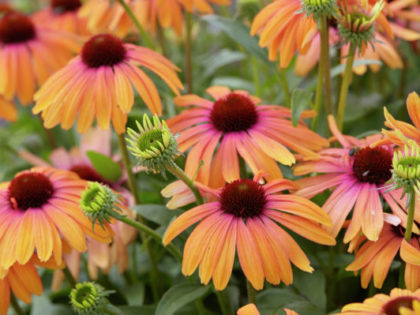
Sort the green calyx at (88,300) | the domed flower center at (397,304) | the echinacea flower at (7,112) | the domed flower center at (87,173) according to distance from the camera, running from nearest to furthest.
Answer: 1. the domed flower center at (397,304)
2. the green calyx at (88,300)
3. the domed flower center at (87,173)
4. the echinacea flower at (7,112)

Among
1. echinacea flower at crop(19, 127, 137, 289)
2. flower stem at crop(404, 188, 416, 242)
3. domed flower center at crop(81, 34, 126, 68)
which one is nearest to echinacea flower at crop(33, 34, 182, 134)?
domed flower center at crop(81, 34, 126, 68)

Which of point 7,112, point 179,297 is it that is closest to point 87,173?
point 7,112

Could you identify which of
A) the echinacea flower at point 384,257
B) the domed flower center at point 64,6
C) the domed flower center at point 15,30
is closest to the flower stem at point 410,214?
the echinacea flower at point 384,257

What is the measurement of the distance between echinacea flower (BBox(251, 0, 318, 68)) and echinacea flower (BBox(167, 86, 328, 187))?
2.8 inches

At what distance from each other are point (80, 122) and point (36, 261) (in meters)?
0.16

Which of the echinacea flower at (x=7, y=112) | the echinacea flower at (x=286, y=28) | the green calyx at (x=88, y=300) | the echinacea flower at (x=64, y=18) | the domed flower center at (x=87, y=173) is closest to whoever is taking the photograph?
the green calyx at (x=88, y=300)

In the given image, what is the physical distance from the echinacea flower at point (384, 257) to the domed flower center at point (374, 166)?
0.16 feet

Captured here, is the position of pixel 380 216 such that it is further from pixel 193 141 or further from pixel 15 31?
pixel 15 31

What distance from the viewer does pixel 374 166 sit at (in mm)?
618

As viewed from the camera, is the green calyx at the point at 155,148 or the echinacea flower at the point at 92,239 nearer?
the green calyx at the point at 155,148

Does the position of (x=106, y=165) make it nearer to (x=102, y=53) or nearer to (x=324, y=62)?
(x=102, y=53)

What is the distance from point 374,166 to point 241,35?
306mm

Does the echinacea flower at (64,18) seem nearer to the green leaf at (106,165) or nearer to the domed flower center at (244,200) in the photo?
the green leaf at (106,165)

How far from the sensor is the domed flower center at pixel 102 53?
0.74 meters
